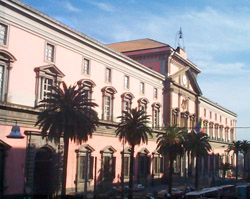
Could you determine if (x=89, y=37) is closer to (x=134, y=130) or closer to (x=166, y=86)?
(x=134, y=130)

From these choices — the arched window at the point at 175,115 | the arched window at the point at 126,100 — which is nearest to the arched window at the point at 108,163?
the arched window at the point at 126,100

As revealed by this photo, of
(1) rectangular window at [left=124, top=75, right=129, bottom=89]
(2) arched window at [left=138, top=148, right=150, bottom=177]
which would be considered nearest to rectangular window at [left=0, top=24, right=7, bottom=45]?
(1) rectangular window at [left=124, top=75, right=129, bottom=89]

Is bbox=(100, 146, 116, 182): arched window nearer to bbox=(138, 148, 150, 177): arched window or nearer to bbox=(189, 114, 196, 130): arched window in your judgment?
bbox=(138, 148, 150, 177): arched window

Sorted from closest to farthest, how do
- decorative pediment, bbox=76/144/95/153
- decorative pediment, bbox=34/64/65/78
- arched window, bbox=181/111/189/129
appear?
decorative pediment, bbox=34/64/65/78
decorative pediment, bbox=76/144/95/153
arched window, bbox=181/111/189/129

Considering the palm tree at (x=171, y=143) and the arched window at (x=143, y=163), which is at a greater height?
the palm tree at (x=171, y=143)

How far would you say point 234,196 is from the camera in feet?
132

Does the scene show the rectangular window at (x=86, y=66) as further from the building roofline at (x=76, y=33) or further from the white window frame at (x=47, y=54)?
the white window frame at (x=47, y=54)

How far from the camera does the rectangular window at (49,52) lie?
35.7m

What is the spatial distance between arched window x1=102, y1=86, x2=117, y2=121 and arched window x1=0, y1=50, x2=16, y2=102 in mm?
14903

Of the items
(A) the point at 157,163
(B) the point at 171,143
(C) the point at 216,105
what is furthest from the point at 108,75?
(C) the point at 216,105

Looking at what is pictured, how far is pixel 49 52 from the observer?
3606cm

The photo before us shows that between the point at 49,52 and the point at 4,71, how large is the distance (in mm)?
6514

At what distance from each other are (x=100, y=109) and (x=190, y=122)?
32261 mm

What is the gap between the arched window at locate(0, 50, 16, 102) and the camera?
3028cm
